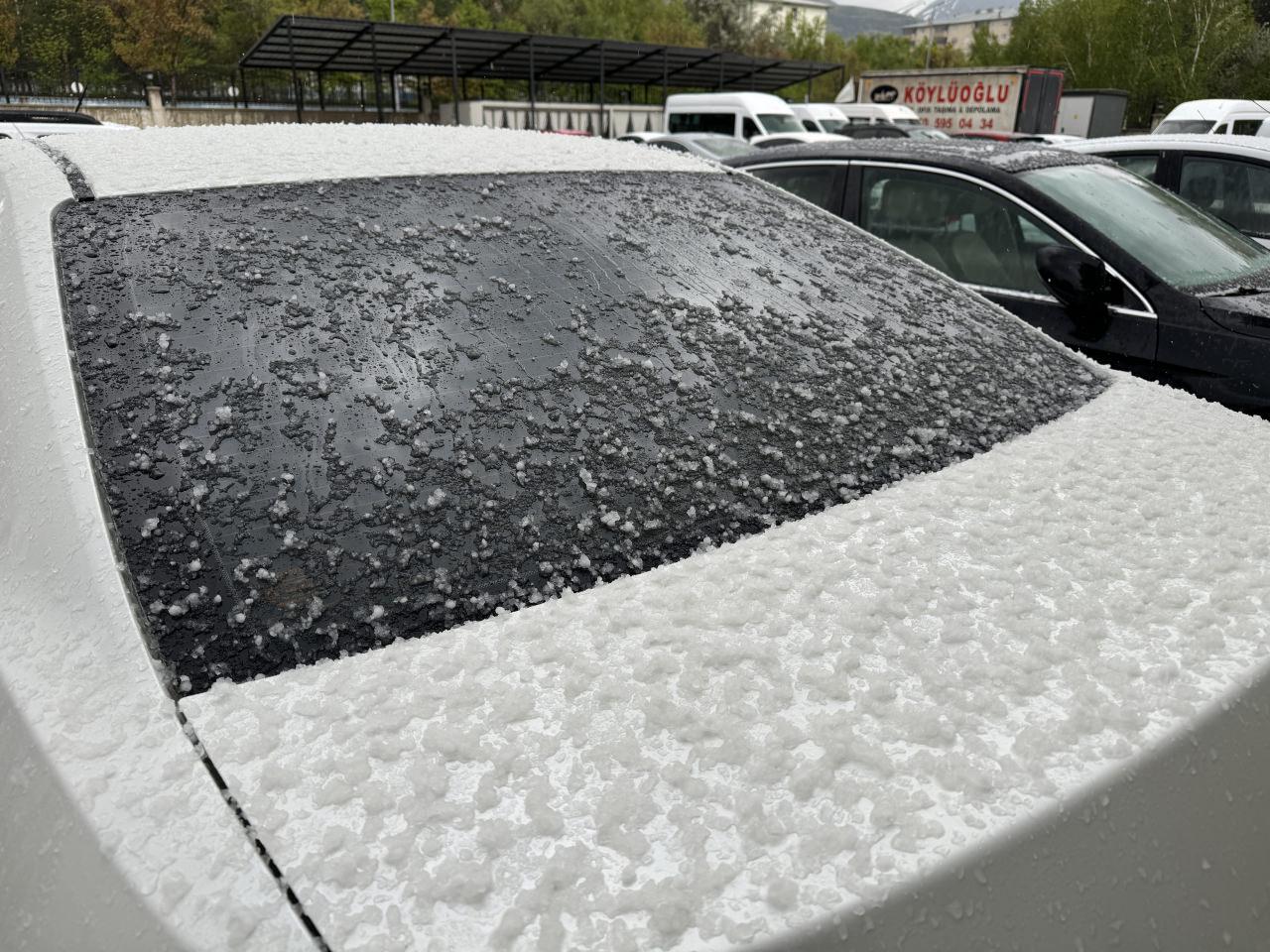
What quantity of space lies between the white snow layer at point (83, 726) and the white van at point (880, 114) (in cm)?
2970

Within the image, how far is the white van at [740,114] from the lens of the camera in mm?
24969

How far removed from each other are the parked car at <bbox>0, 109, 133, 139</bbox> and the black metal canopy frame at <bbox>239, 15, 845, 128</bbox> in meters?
18.9

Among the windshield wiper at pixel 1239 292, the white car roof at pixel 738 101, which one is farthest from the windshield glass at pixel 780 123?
the windshield wiper at pixel 1239 292

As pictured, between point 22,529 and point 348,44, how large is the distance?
33.2m

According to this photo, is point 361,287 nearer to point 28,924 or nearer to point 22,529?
point 22,529

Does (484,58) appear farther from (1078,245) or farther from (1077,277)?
(1077,277)

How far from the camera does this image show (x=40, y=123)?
349 inches

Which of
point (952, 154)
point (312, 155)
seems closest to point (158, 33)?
point (952, 154)

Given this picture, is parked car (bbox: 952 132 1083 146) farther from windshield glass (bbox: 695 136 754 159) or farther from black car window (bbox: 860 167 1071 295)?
black car window (bbox: 860 167 1071 295)

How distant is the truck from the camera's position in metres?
28.7

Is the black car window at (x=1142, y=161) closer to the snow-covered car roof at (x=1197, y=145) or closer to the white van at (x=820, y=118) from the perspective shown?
the snow-covered car roof at (x=1197, y=145)

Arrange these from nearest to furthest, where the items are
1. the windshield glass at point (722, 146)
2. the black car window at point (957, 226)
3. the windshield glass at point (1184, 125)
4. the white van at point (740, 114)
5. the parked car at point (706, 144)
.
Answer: the black car window at point (957, 226) → the windshield glass at point (1184, 125) → the parked car at point (706, 144) → the windshield glass at point (722, 146) → the white van at point (740, 114)

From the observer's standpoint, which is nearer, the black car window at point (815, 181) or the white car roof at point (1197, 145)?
the black car window at point (815, 181)

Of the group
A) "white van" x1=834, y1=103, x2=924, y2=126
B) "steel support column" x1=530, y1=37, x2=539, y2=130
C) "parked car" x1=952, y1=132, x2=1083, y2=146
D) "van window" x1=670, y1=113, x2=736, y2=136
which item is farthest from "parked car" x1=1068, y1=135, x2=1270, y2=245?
"steel support column" x1=530, y1=37, x2=539, y2=130
